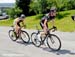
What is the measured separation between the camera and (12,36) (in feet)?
Result: 49.3

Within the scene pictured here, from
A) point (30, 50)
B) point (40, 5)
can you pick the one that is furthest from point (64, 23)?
point (30, 50)

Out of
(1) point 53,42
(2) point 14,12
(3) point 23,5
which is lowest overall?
(2) point 14,12

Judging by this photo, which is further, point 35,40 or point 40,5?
point 40,5

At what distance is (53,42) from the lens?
1180 cm

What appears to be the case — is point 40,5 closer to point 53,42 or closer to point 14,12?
point 14,12

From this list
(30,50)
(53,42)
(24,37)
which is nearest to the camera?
(53,42)

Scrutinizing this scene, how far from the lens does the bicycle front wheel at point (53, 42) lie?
1171 centimetres

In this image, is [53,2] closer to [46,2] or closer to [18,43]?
[46,2]

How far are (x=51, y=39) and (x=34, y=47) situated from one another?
1383 millimetres

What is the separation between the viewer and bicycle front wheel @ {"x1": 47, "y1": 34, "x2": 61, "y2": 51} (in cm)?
1171

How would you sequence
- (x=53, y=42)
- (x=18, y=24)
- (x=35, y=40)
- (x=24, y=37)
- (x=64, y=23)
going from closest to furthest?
(x=53, y=42) → (x=35, y=40) → (x=18, y=24) → (x=24, y=37) → (x=64, y=23)

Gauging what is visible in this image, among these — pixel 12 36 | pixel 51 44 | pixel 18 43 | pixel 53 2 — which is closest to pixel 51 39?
pixel 51 44

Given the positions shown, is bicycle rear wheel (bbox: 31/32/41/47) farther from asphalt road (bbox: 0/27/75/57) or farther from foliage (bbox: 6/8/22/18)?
foliage (bbox: 6/8/22/18)

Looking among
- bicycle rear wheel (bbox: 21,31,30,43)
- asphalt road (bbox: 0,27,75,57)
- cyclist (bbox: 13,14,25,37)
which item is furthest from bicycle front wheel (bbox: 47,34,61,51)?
cyclist (bbox: 13,14,25,37)
